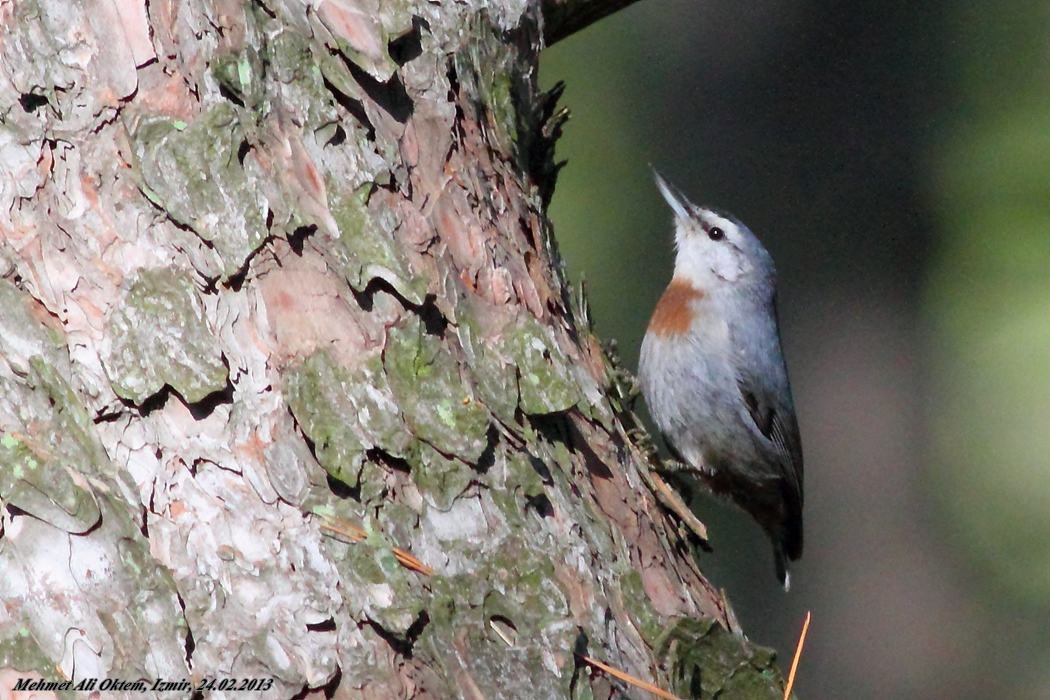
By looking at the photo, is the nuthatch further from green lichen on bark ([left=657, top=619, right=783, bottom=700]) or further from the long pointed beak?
green lichen on bark ([left=657, top=619, right=783, bottom=700])

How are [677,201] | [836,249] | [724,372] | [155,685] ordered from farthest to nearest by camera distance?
[836,249] < [677,201] < [724,372] < [155,685]

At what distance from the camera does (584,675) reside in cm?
162


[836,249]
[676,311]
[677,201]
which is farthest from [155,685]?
[836,249]

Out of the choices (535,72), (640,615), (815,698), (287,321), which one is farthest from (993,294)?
(815,698)

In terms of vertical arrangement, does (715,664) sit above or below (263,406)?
below

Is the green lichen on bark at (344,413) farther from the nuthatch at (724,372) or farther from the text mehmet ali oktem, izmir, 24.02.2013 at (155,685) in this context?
the nuthatch at (724,372)

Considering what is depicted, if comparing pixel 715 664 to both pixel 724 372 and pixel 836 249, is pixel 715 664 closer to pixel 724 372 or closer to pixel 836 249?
pixel 724 372

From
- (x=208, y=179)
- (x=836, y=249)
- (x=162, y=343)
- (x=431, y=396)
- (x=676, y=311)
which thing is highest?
A: (x=208, y=179)

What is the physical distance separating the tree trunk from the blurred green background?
4.19m

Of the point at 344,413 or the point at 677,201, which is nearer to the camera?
the point at 344,413

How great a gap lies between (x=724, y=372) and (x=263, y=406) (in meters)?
2.13

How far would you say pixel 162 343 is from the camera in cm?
159

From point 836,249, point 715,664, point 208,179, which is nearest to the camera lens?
point 208,179

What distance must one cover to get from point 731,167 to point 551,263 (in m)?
4.19
